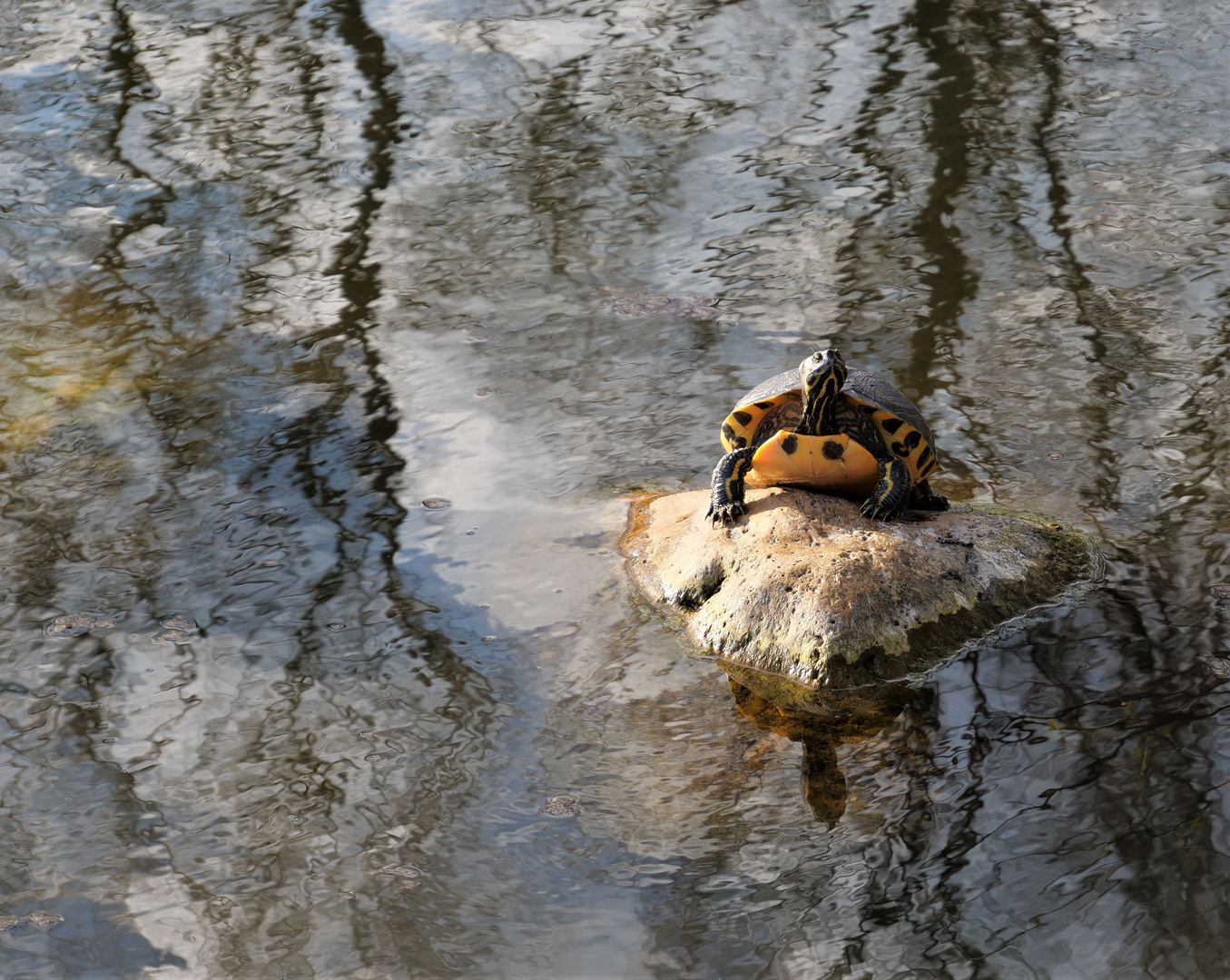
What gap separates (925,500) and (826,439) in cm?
69

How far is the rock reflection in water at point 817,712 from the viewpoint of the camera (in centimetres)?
430

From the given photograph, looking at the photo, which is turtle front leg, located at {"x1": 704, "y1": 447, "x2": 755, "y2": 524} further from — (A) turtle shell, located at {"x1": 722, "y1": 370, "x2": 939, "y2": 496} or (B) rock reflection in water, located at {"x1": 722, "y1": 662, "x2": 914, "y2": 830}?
(B) rock reflection in water, located at {"x1": 722, "y1": 662, "x2": 914, "y2": 830}

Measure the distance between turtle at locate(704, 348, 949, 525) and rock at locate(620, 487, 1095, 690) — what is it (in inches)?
3.9

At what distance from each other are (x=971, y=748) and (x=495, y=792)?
175cm

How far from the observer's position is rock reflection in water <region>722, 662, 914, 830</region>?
4.30 metres

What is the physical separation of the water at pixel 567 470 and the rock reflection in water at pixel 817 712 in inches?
1.3

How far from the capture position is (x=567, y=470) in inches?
253

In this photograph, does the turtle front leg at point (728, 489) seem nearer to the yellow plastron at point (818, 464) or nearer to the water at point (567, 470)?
the yellow plastron at point (818, 464)

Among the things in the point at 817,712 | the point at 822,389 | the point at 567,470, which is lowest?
the point at 567,470

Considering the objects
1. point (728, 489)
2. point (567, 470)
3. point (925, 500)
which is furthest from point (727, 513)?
point (567, 470)

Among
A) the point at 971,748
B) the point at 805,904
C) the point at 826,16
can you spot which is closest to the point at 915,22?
the point at 826,16

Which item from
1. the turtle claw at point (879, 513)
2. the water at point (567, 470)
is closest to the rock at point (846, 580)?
the turtle claw at point (879, 513)

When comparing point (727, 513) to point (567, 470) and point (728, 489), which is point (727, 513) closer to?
point (728, 489)

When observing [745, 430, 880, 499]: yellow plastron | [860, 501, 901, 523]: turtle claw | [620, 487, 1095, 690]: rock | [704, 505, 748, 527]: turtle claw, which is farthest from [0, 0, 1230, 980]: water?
[745, 430, 880, 499]: yellow plastron
